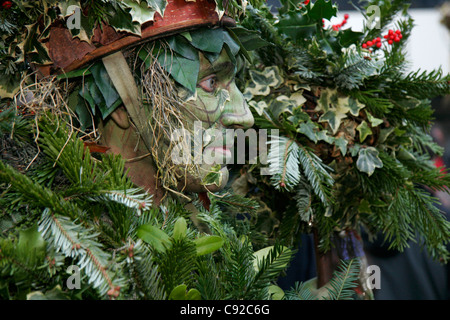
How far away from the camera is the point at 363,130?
2.91 feet

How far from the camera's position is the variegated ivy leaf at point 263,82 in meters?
0.91

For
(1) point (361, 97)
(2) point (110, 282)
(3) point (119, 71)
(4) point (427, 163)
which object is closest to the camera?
(2) point (110, 282)

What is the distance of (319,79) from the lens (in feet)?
2.94

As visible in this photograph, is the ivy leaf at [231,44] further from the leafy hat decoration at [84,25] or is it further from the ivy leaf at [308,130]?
the ivy leaf at [308,130]

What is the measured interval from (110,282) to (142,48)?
1.16 feet

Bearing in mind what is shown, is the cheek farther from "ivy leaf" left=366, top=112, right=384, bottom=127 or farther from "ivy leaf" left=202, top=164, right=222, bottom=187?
"ivy leaf" left=366, top=112, right=384, bottom=127

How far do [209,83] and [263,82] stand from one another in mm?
232

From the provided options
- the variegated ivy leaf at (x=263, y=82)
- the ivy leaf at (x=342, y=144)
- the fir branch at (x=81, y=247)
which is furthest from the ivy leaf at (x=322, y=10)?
the fir branch at (x=81, y=247)

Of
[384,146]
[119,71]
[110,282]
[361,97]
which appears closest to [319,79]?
[361,97]

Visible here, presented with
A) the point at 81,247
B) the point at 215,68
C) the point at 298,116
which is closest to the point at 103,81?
the point at 215,68

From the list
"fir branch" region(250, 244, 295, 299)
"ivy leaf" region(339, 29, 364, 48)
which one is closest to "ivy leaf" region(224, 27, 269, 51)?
"ivy leaf" region(339, 29, 364, 48)

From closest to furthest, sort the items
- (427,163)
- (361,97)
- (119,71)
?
(119,71), (361,97), (427,163)

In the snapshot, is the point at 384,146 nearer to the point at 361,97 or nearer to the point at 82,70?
the point at 361,97
